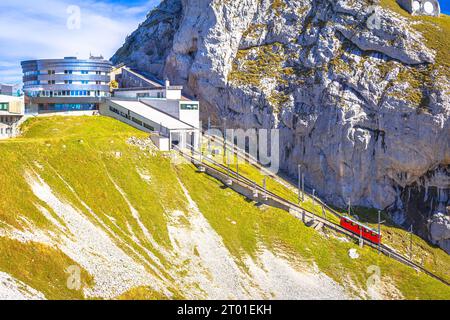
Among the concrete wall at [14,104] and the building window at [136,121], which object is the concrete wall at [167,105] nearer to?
the building window at [136,121]

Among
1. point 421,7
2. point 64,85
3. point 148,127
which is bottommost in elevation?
point 148,127

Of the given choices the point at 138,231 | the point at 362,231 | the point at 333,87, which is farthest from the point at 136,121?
the point at 362,231

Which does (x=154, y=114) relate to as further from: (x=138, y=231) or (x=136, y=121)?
(x=138, y=231)

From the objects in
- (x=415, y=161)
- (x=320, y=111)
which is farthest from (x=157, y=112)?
(x=415, y=161)

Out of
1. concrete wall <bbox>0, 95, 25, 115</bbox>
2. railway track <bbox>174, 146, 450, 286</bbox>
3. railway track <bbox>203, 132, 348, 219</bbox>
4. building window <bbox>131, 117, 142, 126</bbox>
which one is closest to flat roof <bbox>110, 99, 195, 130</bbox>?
building window <bbox>131, 117, 142, 126</bbox>

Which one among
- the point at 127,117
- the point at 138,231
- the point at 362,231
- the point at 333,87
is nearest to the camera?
the point at 138,231

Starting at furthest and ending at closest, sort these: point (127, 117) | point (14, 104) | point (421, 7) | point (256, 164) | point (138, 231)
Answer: point (421, 7), point (256, 164), point (127, 117), point (14, 104), point (138, 231)

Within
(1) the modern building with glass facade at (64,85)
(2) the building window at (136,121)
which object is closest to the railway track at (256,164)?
(2) the building window at (136,121)

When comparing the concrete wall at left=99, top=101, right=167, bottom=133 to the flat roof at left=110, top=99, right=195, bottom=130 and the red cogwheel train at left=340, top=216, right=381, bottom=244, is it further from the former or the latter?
the red cogwheel train at left=340, top=216, right=381, bottom=244
